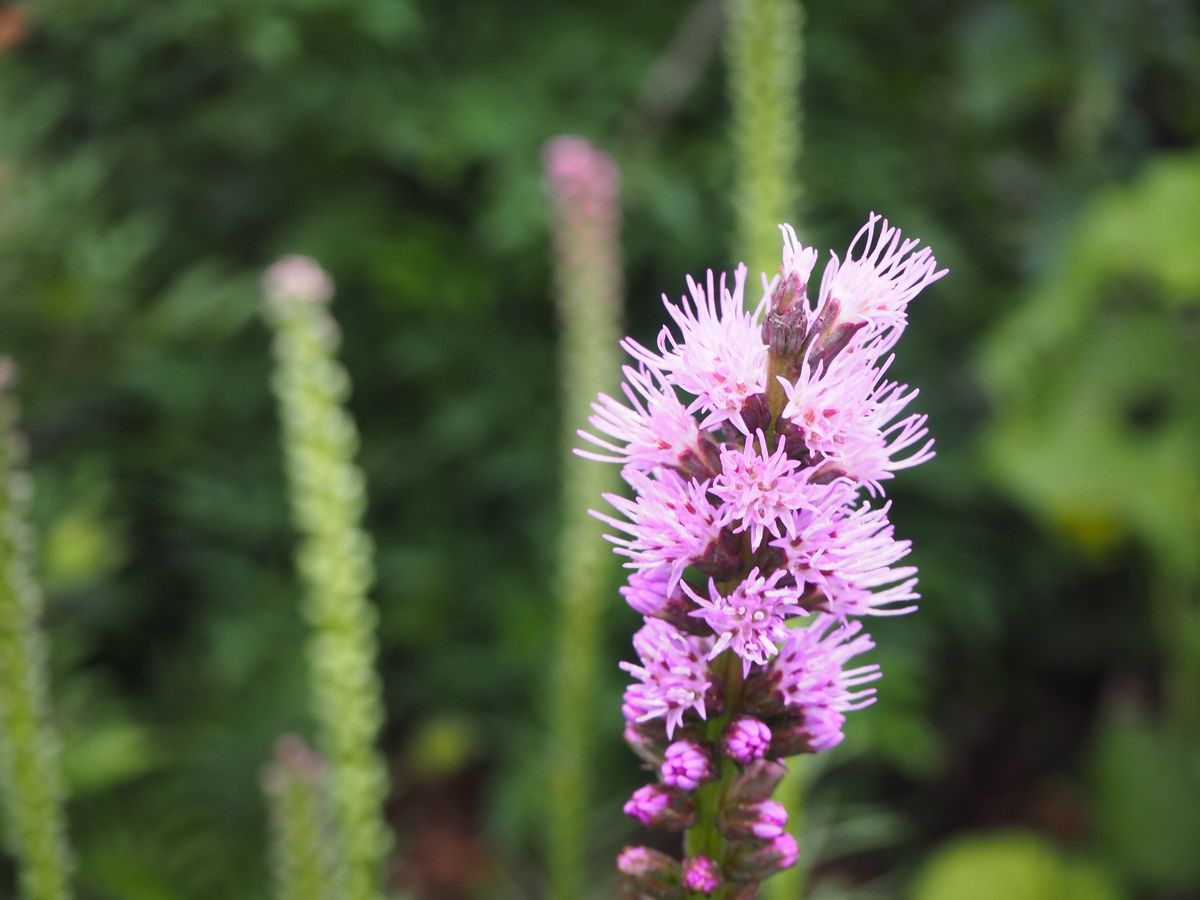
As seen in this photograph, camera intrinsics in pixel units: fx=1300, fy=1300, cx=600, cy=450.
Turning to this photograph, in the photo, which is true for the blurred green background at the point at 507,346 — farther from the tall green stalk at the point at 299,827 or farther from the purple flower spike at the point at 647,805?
the purple flower spike at the point at 647,805

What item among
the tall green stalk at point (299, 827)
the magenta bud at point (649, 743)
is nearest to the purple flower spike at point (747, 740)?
the magenta bud at point (649, 743)

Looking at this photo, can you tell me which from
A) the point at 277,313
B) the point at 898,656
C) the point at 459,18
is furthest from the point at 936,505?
the point at 277,313

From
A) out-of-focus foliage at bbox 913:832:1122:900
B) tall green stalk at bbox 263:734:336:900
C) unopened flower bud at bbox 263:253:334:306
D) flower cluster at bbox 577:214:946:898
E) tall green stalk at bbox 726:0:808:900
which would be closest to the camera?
flower cluster at bbox 577:214:946:898

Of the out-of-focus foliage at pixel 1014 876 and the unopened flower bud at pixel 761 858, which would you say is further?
the out-of-focus foliage at pixel 1014 876

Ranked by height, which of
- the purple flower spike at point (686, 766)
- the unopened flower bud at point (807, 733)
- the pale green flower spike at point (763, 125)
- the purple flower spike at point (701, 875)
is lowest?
the purple flower spike at point (701, 875)

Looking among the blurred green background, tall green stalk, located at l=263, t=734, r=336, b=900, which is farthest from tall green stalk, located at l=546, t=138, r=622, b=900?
tall green stalk, located at l=263, t=734, r=336, b=900

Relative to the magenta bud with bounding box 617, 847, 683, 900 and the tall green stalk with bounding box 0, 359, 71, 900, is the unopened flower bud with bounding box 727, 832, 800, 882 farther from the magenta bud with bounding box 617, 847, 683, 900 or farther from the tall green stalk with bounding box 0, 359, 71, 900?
the tall green stalk with bounding box 0, 359, 71, 900
